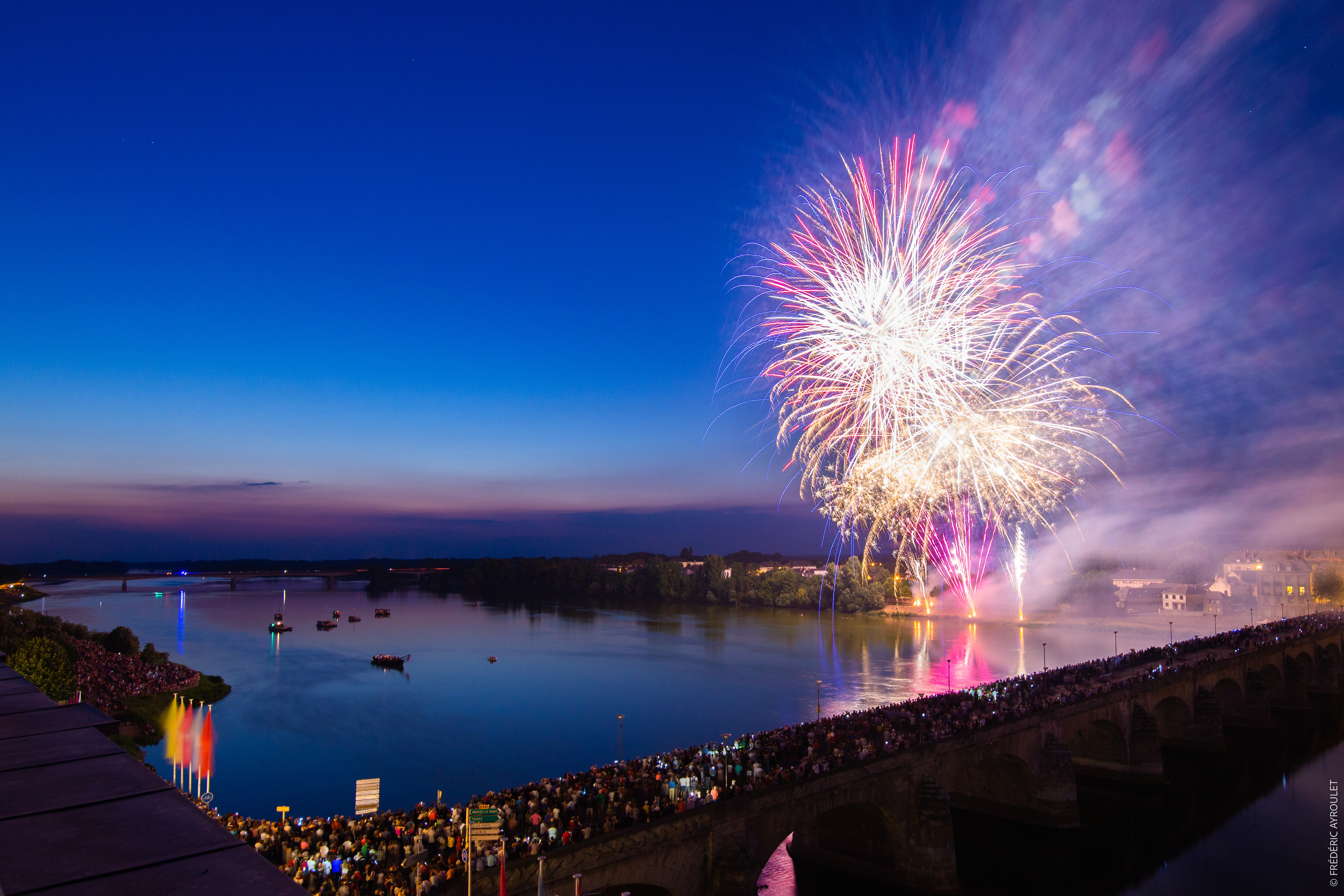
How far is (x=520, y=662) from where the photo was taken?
59.0m

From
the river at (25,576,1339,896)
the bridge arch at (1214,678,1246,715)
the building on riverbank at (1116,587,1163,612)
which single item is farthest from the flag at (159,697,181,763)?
the building on riverbank at (1116,587,1163,612)

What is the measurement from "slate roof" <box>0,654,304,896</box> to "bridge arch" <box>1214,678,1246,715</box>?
50278 mm

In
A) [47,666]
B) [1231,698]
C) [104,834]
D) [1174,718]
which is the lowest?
[1231,698]

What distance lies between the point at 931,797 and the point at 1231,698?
3177 cm

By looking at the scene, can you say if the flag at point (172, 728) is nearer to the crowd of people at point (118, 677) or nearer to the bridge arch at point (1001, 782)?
the crowd of people at point (118, 677)

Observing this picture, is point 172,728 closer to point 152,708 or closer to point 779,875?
point 152,708

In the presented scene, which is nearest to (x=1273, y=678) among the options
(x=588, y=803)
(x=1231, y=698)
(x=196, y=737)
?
(x=1231, y=698)

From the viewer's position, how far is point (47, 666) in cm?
3331

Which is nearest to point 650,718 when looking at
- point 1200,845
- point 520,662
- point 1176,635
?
point 520,662

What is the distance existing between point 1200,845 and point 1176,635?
58683 millimetres

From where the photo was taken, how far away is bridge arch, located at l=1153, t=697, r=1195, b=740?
1416 inches

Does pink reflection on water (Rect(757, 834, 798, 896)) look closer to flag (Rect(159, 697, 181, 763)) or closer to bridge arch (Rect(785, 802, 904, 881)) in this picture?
bridge arch (Rect(785, 802, 904, 881))

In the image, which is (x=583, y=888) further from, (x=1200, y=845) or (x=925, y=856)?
(x=1200, y=845)

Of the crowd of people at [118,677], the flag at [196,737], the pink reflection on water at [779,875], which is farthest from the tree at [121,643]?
the pink reflection on water at [779,875]
